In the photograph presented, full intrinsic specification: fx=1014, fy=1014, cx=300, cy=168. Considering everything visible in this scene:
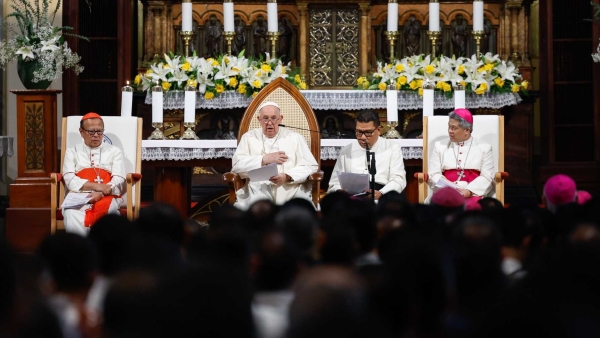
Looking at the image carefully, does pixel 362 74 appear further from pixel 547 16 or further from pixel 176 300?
pixel 176 300

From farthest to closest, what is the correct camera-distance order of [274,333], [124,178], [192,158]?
[192,158] → [124,178] → [274,333]

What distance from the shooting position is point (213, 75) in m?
9.24

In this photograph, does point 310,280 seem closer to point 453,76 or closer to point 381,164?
point 381,164

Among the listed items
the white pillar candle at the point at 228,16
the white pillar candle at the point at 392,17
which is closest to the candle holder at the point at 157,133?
the white pillar candle at the point at 228,16

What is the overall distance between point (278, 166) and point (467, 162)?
1429mm

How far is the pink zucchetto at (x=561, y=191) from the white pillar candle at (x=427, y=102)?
3.47m

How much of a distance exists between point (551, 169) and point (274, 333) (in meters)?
8.88

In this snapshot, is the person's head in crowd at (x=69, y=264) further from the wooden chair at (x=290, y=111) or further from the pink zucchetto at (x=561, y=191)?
the wooden chair at (x=290, y=111)

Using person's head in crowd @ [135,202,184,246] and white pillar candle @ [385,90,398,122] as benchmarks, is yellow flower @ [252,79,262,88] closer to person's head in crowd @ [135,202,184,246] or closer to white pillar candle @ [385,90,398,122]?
white pillar candle @ [385,90,398,122]

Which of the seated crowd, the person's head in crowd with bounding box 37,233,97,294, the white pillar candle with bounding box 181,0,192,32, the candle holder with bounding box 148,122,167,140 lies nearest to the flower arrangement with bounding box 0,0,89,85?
the candle holder with bounding box 148,122,167,140

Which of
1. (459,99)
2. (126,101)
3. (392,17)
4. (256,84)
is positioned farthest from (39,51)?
(459,99)

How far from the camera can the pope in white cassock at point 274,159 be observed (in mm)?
7387

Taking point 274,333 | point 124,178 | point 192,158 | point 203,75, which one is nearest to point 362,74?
point 203,75

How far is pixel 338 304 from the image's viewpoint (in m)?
1.95
